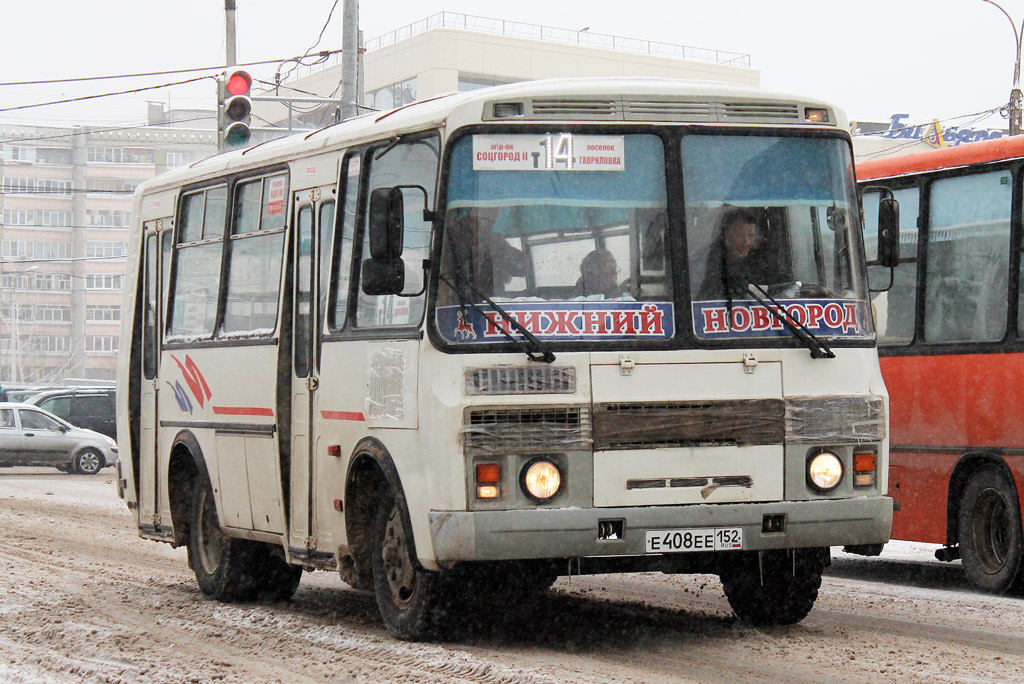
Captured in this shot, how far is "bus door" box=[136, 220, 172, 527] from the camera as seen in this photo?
1316cm

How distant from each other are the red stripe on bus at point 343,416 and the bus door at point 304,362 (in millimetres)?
249

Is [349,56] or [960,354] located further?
[349,56]

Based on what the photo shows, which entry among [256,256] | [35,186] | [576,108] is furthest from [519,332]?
[35,186]

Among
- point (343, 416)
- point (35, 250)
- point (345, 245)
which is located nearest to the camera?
point (343, 416)

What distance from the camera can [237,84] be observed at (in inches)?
924

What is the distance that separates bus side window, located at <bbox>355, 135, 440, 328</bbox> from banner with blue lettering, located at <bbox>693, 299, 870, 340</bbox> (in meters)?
1.43

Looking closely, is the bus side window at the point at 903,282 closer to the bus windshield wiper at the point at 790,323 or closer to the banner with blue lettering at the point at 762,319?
the banner with blue lettering at the point at 762,319

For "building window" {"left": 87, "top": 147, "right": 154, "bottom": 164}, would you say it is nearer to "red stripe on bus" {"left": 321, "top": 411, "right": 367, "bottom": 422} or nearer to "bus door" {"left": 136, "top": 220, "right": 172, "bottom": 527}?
"bus door" {"left": 136, "top": 220, "right": 172, "bottom": 527}

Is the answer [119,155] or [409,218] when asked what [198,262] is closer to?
→ [409,218]

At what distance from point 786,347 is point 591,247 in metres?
1.16

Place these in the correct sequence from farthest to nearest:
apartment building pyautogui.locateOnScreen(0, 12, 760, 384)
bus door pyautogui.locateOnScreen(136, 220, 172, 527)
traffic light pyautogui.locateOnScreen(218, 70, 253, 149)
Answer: apartment building pyautogui.locateOnScreen(0, 12, 760, 384), traffic light pyautogui.locateOnScreen(218, 70, 253, 149), bus door pyautogui.locateOnScreen(136, 220, 172, 527)

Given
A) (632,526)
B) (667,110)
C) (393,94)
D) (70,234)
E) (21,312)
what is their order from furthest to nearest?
(70,234), (21,312), (393,94), (667,110), (632,526)

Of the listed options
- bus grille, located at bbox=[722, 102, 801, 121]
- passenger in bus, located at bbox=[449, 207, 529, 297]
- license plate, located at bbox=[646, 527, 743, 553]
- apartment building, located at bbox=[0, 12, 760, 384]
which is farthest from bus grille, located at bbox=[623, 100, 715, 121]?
apartment building, located at bbox=[0, 12, 760, 384]

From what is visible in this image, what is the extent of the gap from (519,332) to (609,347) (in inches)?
18.4
